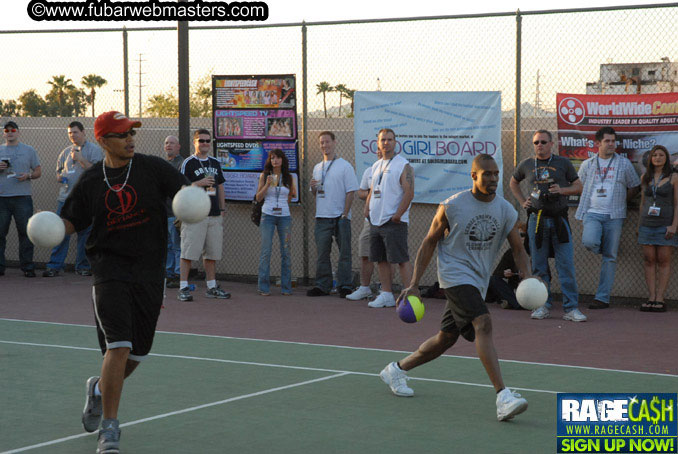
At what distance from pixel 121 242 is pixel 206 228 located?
7596 mm

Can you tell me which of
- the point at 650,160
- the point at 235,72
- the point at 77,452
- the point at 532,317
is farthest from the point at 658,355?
the point at 235,72

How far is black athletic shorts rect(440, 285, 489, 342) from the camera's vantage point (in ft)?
24.1

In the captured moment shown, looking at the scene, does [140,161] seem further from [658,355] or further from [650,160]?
[650,160]

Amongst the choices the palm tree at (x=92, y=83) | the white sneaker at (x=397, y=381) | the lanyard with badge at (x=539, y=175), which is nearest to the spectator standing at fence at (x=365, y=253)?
the lanyard with badge at (x=539, y=175)

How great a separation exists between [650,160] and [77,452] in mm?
8517

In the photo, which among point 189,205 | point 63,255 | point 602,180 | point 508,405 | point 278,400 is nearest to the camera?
point 189,205

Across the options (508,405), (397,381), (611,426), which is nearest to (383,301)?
(397,381)

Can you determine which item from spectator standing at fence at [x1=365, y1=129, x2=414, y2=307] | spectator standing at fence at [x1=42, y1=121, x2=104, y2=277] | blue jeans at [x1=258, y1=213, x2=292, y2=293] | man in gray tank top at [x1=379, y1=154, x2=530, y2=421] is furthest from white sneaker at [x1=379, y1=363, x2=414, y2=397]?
spectator standing at fence at [x1=42, y1=121, x2=104, y2=277]

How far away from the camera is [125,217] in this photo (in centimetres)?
648

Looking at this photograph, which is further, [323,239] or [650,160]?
[323,239]

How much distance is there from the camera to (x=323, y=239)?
14305 millimetres

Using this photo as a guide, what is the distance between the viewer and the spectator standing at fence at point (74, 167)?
616 inches

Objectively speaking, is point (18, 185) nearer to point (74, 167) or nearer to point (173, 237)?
point (74, 167)

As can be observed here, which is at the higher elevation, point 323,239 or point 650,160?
point 650,160
